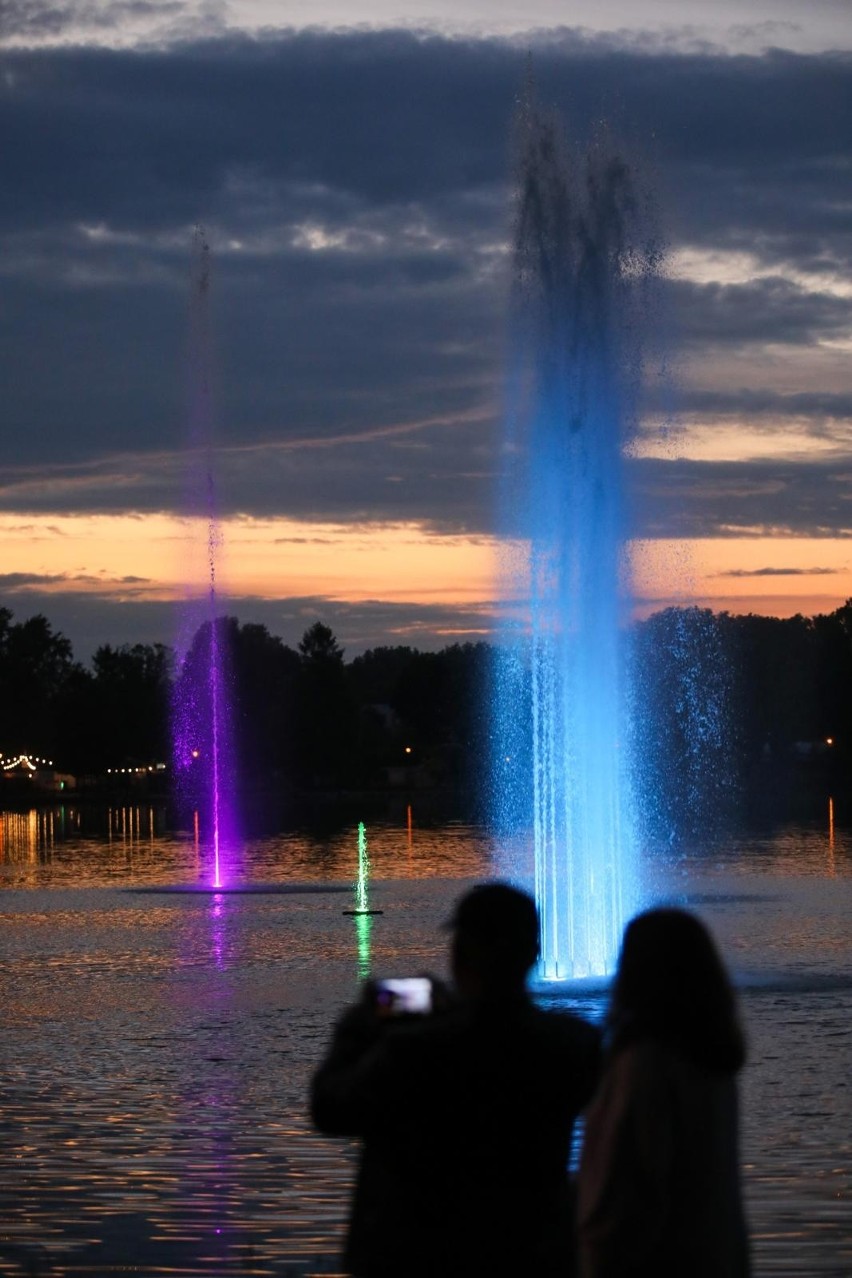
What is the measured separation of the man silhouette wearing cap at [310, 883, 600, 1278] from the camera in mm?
4926

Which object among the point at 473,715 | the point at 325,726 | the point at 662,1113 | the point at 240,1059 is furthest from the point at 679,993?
the point at 473,715

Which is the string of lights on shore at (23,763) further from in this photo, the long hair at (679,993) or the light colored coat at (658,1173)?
the long hair at (679,993)

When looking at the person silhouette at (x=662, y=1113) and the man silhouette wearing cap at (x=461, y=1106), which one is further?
the person silhouette at (x=662, y=1113)

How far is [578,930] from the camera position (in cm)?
2472

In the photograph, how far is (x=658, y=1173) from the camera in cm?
504

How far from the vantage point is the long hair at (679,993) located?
→ 502 centimetres

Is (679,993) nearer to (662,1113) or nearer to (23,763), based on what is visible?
(662,1113)

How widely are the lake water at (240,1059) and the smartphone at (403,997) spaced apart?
525 centimetres

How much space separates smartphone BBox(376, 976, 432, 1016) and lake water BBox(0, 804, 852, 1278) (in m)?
5.25

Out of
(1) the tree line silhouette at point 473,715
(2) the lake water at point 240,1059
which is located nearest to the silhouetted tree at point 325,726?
(1) the tree line silhouette at point 473,715

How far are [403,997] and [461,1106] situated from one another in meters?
0.31

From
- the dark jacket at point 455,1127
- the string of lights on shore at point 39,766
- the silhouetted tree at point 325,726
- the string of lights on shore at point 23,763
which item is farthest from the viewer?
the string of lights on shore at point 23,763

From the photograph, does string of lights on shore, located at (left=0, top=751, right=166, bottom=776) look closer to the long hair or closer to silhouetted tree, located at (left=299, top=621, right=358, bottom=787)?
silhouetted tree, located at (left=299, top=621, right=358, bottom=787)

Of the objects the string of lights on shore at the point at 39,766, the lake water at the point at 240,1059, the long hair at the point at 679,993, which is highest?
the string of lights on shore at the point at 39,766
